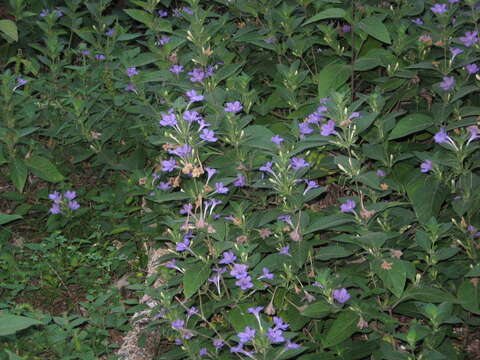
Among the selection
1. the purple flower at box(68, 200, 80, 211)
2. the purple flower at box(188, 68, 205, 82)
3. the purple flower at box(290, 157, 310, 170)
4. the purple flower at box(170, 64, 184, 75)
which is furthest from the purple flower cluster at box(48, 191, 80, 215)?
the purple flower at box(290, 157, 310, 170)

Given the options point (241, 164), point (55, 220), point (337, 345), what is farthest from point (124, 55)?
point (337, 345)

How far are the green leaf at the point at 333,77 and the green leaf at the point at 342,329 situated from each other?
3.98 feet

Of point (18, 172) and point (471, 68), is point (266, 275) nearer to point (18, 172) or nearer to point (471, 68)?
point (471, 68)

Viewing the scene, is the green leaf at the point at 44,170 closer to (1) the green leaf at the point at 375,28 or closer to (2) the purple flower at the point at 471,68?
(1) the green leaf at the point at 375,28

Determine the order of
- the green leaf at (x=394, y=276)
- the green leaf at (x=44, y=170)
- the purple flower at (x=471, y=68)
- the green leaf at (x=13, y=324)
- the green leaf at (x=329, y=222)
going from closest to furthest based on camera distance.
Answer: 1. the green leaf at (x=13, y=324)
2. the green leaf at (x=394, y=276)
3. the green leaf at (x=329, y=222)
4. the purple flower at (x=471, y=68)
5. the green leaf at (x=44, y=170)

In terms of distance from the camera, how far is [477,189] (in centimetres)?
284

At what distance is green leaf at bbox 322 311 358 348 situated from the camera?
9.11 ft

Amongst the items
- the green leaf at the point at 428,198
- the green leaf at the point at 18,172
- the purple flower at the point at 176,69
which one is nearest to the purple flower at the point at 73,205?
the green leaf at the point at 18,172

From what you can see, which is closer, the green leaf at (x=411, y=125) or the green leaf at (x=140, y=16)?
the green leaf at (x=411, y=125)

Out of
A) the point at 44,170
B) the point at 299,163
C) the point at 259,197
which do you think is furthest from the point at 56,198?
the point at 299,163

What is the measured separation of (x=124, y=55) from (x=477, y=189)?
254cm

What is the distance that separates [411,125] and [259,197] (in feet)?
2.61

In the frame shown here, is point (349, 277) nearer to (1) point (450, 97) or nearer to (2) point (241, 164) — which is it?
(2) point (241, 164)

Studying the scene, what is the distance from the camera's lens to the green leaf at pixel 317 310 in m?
2.72
